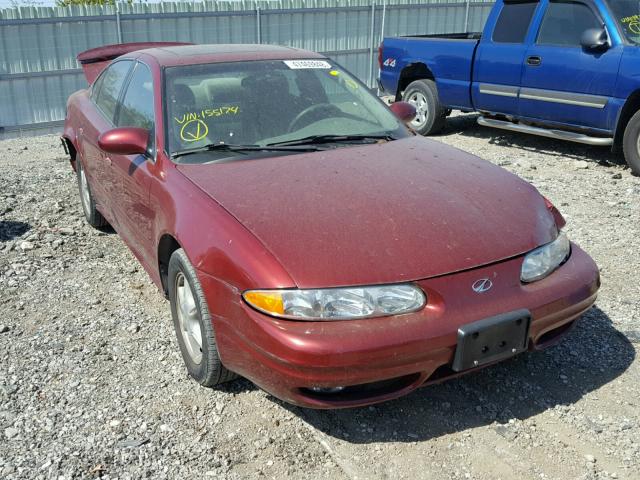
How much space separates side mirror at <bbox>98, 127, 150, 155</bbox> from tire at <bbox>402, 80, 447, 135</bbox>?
608 centimetres

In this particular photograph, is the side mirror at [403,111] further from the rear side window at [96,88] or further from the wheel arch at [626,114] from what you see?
the wheel arch at [626,114]

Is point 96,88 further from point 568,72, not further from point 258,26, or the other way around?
point 258,26

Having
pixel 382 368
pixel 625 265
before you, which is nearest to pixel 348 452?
pixel 382 368

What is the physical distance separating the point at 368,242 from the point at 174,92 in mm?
1744

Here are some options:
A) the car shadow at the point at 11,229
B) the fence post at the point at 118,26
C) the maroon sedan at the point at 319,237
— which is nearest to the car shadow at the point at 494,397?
the maroon sedan at the point at 319,237

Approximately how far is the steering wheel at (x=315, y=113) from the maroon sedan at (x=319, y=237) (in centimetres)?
1

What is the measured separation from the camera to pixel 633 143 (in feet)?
22.8

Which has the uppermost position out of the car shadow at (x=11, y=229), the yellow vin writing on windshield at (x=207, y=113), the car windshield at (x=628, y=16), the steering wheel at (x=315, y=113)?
the car windshield at (x=628, y=16)

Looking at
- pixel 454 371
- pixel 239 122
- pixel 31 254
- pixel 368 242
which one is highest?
pixel 239 122

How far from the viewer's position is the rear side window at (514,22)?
26.3 ft

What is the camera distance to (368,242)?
2.89 m

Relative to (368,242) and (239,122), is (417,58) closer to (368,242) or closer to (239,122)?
(239,122)

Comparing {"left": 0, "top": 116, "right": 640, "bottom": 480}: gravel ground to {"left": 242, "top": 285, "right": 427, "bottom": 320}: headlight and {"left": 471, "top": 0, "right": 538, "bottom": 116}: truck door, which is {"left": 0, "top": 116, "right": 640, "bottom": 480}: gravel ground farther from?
{"left": 471, "top": 0, "right": 538, "bottom": 116}: truck door

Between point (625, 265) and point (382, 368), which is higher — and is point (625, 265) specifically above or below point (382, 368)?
below
